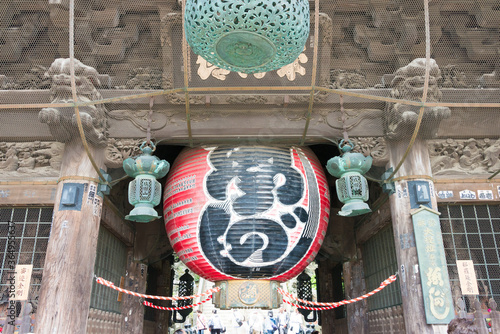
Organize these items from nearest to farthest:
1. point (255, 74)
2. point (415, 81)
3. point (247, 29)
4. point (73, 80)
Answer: point (247, 29), point (73, 80), point (415, 81), point (255, 74)

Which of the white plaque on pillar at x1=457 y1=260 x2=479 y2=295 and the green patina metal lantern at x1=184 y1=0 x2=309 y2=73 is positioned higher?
the green patina metal lantern at x1=184 y1=0 x2=309 y2=73

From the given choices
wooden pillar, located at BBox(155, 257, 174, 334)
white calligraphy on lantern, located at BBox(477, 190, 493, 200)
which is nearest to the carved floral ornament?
white calligraphy on lantern, located at BBox(477, 190, 493, 200)

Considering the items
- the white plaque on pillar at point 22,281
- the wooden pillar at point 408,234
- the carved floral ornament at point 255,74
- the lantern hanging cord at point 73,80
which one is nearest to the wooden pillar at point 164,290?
the white plaque on pillar at point 22,281

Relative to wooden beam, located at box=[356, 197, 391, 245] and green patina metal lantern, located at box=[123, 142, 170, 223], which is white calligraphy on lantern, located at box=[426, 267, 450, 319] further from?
green patina metal lantern, located at box=[123, 142, 170, 223]

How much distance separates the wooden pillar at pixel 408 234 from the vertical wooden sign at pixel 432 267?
3.1 inches

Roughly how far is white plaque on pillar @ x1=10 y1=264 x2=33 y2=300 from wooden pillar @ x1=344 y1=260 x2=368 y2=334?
17.5 ft

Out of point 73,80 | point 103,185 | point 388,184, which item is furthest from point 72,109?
point 388,184

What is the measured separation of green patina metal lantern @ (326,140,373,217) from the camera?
15.5 feet

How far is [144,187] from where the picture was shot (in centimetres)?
477

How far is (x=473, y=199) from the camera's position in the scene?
19.5 feet

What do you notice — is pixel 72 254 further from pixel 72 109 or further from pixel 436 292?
pixel 436 292

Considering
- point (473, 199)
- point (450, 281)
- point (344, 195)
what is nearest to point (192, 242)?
point (344, 195)

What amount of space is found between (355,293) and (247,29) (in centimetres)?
577

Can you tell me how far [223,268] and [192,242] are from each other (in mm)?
539
